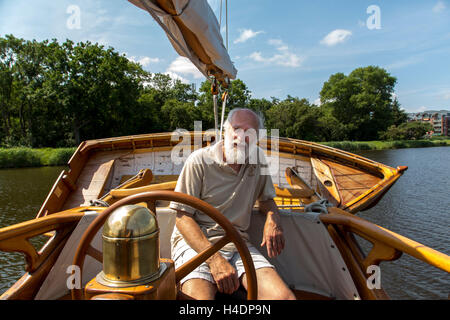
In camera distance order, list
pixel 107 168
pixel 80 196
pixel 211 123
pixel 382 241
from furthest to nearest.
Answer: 1. pixel 211 123
2. pixel 107 168
3. pixel 80 196
4. pixel 382 241

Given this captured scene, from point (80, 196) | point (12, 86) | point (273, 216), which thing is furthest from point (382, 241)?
point (12, 86)

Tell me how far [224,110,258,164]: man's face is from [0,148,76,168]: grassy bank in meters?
19.9

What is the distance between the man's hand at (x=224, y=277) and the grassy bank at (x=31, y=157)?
66.4 feet

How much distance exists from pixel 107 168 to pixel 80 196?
63 cm

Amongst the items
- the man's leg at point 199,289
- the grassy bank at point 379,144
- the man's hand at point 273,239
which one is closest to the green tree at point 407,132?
the grassy bank at point 379,144

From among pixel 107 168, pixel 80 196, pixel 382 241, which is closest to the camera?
pixel 382 241

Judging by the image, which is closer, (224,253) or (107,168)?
(224,253)

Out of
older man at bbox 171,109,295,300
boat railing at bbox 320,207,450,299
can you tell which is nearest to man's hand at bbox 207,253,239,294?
older man at bbox 171,109,295,300

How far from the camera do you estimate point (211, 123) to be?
34.8 metres

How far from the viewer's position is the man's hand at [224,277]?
4.33ft

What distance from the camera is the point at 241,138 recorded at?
1.77m

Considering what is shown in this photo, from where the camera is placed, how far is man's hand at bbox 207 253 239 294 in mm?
1321

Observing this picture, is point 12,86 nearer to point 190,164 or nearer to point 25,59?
point 25,59

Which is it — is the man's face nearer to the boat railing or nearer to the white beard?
the white beard
